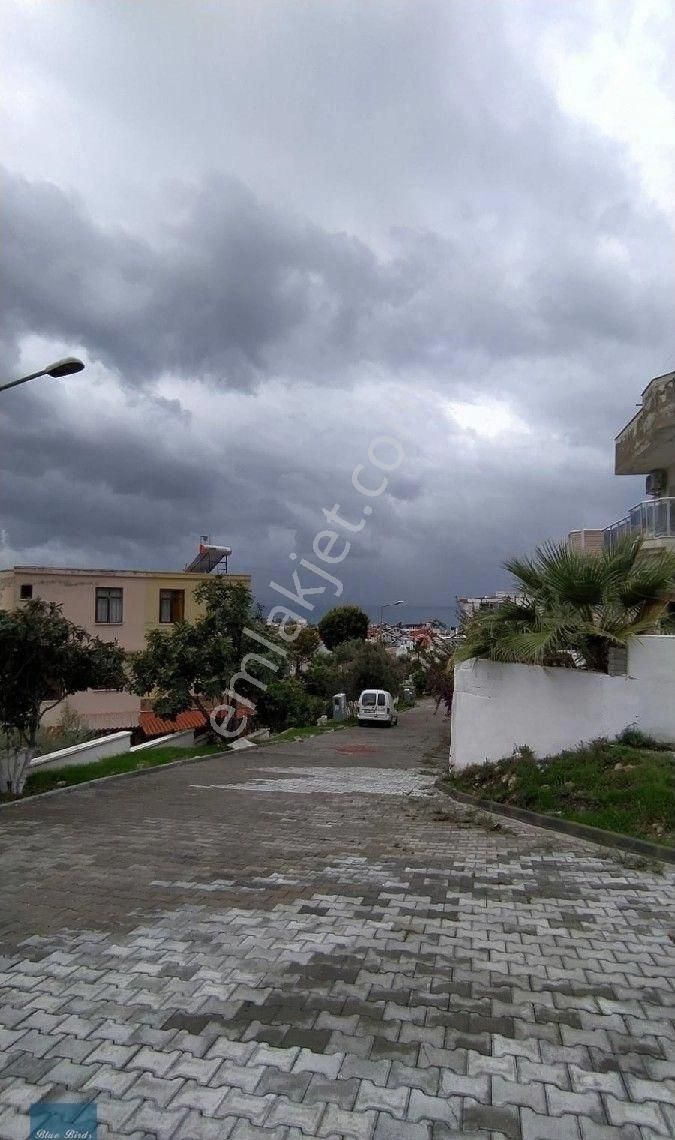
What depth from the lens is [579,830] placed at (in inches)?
318

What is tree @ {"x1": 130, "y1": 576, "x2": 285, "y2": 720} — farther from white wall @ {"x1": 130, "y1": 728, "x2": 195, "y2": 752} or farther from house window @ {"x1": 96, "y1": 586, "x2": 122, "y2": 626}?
house window @ {"x1": 96, "y1": 586, "x2": 122, "y2": 626}

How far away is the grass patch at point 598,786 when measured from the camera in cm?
775

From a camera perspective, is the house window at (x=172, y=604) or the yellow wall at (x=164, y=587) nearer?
the yellow wall at (x=164, y=587)

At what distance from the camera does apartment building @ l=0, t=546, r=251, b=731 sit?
3025 centimetres

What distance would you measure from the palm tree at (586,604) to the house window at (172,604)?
23.8 meters

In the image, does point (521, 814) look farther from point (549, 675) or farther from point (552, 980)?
point (552, 980)

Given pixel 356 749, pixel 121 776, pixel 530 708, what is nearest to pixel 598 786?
pixel 530 708

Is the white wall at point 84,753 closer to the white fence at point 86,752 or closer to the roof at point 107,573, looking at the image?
the white fence at point 86,752

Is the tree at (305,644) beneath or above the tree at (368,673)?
above

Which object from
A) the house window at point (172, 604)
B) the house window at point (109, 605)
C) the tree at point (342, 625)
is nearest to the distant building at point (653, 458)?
the house window at point (172, 604)

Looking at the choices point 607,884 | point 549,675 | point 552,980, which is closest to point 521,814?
point 549,675

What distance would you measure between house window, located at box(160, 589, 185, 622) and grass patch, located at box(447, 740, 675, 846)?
2369 cm

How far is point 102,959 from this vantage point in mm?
4668

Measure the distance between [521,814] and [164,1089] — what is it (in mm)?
6813
